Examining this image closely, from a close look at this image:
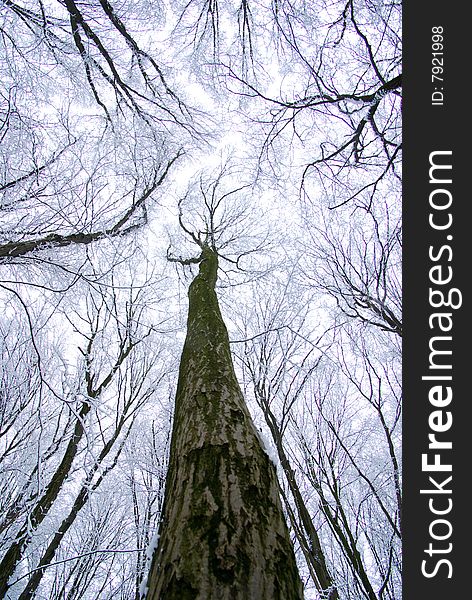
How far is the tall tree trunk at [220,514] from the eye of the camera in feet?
3.32

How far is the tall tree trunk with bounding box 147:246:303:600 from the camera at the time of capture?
1011mm

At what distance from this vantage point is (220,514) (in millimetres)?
1212

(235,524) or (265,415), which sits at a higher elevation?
(265,415)

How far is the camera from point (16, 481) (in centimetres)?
483

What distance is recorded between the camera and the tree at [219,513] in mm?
1015

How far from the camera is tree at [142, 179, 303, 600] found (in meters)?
1.01

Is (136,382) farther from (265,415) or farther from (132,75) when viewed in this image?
(132,75)

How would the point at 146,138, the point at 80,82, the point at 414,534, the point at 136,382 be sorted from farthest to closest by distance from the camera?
1. the point at 136,382
2. the point at 146,138
3. the point at 80,82
4. the point at 414,534

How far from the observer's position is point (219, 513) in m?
1.21

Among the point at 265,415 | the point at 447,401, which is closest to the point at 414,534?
the point at 447,401

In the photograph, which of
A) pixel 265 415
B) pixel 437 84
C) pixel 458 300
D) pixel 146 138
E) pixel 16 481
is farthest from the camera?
pixel 16 481

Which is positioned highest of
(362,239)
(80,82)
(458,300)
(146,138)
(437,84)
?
(146,138)

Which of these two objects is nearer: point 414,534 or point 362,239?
point 414,534

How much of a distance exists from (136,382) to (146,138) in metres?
3.38
